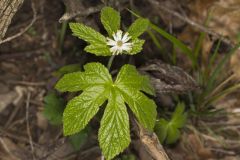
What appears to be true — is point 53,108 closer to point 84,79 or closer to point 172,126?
point 84,79

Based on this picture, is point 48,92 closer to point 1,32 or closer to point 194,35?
point 1,32

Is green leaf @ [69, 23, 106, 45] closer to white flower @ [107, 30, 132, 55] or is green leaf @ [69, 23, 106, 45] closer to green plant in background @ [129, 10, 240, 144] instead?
white flower @ [107, 30, 132, 55]

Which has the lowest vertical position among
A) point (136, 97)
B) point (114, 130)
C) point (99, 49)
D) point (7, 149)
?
point (7, 149)

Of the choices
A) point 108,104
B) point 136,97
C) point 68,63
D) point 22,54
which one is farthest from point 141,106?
point 22,54

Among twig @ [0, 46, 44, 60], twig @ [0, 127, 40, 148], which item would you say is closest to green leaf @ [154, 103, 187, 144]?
twig @ [0, 127, 40, 148]

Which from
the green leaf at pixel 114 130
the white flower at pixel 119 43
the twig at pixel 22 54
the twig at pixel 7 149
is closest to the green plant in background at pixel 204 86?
the white flower at pixel 119 43

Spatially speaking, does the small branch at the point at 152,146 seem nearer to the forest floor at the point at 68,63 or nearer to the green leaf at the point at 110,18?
the forest floor at the point at 68,63
